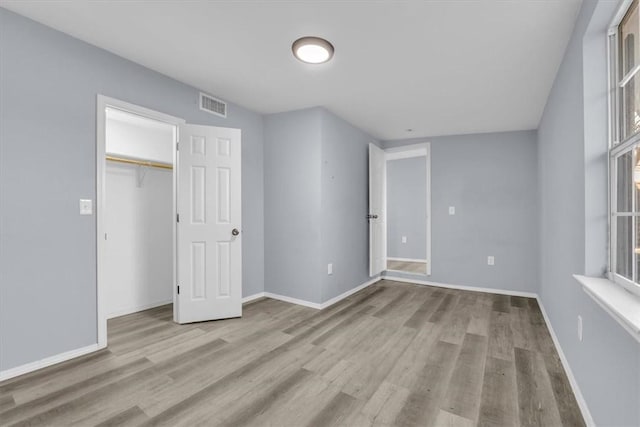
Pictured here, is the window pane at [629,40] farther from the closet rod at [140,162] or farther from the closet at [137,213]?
the closet rod at [140,162]

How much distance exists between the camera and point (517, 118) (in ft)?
12.1

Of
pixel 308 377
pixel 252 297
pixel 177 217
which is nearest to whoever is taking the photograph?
pixel 308 377

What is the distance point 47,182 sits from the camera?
205 cm

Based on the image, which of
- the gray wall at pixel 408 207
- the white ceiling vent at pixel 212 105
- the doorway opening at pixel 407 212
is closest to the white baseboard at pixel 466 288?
the doorway opening at pixel 407 212

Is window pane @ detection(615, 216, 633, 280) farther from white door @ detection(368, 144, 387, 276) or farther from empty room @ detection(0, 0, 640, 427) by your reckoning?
white door @ detection(368, 144, 387, 276)

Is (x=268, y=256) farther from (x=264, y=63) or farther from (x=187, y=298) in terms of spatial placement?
(x=264, y=63)

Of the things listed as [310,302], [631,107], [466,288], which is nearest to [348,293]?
[310,302]

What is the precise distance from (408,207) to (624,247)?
547 cm

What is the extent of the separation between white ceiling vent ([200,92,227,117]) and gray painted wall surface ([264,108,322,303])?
25.8 inches

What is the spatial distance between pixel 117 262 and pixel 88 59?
1.99 meters

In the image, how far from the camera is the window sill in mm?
928

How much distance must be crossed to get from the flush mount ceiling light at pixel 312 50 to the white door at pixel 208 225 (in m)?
1.22

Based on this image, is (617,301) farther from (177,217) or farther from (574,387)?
(177,217)

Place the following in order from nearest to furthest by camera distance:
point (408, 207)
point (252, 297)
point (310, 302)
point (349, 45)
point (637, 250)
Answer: point (637, 250), point (349, 45), point (310, 302), point (252, 297), point (408, 207)
